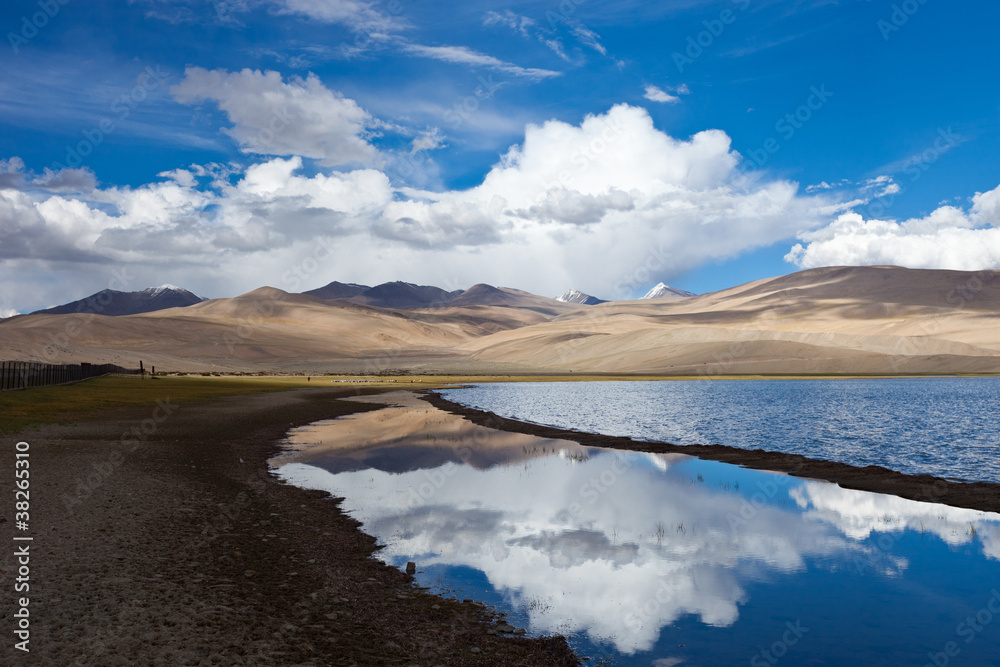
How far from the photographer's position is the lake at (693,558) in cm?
1037

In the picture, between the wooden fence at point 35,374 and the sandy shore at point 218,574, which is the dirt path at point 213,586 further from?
the wooden fence at point 35,374

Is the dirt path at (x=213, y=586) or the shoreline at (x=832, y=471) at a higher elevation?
the dirt path at (x=213, y=586)

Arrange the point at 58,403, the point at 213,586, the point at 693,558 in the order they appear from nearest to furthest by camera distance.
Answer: the point at 213,586 → the point at 693,558 → the point at 58,403

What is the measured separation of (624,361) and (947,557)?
6453 inches

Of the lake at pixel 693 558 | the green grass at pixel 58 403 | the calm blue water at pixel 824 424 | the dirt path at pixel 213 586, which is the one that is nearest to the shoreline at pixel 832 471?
the lake at pixel 693 558

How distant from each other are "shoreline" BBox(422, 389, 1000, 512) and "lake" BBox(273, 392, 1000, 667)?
3.70 ft

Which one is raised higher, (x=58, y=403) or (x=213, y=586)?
(x=58, y=403)

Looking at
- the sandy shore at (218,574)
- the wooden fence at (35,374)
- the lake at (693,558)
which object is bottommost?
the lake at (693,558)

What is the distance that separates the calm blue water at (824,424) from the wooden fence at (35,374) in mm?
39423

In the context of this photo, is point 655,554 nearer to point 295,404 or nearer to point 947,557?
point 947,557

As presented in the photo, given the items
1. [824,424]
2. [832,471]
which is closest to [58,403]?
[832,471]
